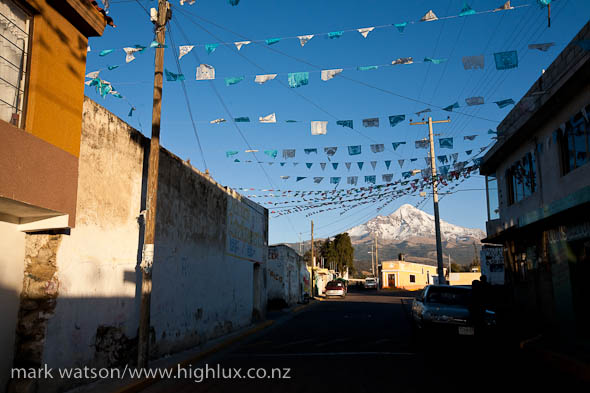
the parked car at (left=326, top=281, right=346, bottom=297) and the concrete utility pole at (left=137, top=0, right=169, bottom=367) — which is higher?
the concrete utility pole at (left=137, top=0, right=169, bottom=367)

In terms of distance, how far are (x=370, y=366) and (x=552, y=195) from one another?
8931mm

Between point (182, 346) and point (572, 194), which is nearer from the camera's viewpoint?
point (182, 346)

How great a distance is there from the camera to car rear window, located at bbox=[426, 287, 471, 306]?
1295 centimetres

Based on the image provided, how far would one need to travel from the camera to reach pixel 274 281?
32.8 metres

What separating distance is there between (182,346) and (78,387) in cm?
431

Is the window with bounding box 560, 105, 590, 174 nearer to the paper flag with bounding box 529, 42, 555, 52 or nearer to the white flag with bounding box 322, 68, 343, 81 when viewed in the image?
the paper flag with bounding box 529, 42, 555, 52

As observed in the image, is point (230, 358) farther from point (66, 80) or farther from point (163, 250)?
point (66, 80)

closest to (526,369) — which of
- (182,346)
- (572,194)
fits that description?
(572,194)

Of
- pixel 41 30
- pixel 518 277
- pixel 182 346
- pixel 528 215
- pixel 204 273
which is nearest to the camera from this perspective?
pixel 41 30

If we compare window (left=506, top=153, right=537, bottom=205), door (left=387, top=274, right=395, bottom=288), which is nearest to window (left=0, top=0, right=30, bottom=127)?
window (left=506, top=153, right=537, bottom=205)

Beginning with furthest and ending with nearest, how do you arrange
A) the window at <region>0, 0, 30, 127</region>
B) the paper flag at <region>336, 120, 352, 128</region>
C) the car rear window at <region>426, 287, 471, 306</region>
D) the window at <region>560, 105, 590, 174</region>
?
the paper flag at <region>336, 120, 352, 128</region> < the car rear window at <region>426, 287, 471, 306</region> < the window at <region>560, 105, 590, 174</region> < the window at <region>0, 0, 30, 127</region>

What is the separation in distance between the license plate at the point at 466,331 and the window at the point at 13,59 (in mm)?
10017

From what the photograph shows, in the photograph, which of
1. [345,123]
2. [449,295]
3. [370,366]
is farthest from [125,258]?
[449,295]

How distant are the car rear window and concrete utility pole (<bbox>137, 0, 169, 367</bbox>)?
764 cm
